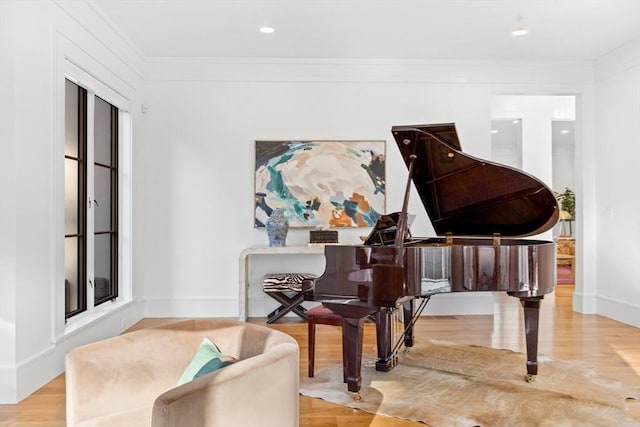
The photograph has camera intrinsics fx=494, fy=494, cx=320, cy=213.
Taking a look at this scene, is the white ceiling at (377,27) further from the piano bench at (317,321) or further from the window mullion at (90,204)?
the piano bench at (317,321)

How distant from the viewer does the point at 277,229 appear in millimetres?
5316

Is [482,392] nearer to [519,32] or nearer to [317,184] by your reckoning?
[317,184]

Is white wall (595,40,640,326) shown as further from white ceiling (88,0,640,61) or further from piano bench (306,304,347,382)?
piano bench (306,304,347,382)

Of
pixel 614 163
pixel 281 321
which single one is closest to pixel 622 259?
pixel 614 163

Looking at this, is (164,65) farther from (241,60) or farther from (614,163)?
(614,163)

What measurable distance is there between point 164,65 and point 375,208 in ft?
9.43

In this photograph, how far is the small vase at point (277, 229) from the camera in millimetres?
5320

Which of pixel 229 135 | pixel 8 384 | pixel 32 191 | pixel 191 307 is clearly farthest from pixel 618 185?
pixel 8 384

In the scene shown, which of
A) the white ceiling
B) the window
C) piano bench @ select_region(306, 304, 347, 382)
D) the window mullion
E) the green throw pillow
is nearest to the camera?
the green throw pillow

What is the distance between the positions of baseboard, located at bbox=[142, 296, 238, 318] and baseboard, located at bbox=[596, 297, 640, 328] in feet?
13.6

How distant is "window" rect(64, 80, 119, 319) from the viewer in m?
4.00

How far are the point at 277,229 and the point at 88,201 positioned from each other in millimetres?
1887

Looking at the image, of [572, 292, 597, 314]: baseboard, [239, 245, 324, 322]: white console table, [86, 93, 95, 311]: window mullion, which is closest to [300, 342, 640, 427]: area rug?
[239, 245, 324, 322]: white console table

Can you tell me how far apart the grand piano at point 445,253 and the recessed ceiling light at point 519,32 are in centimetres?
218
